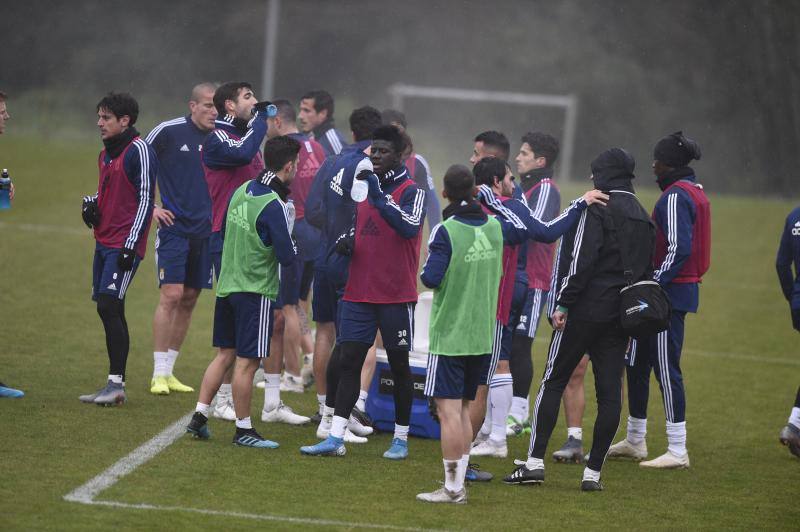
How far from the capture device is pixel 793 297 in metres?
8.48

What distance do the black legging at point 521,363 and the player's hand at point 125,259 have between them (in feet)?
9.66

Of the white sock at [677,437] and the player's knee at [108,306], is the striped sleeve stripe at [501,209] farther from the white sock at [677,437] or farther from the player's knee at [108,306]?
the player's knee at [108,306]

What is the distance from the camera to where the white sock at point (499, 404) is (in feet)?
26.9

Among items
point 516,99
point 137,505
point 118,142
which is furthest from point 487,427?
→ point 516,99

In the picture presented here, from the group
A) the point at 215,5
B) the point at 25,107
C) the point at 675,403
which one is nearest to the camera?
the point at 675,403

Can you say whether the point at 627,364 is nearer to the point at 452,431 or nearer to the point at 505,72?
the point at 452,431

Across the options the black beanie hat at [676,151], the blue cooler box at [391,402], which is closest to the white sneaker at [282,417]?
the blue cooler box at [391,402]

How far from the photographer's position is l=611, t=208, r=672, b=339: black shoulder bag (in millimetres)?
6996

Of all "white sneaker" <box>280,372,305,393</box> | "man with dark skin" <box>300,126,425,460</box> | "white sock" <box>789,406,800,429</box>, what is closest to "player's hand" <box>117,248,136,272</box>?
"man with dark skin" <box>300,126,425,460</box>

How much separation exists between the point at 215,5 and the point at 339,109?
6.91 meters

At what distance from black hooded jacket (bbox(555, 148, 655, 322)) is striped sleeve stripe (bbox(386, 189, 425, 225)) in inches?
37.6

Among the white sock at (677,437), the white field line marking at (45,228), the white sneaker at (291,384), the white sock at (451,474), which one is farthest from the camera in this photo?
the white field line marking at (45,228)

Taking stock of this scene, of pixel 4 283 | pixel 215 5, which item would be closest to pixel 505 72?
pixel 215 5

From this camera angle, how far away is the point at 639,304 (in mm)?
7023
